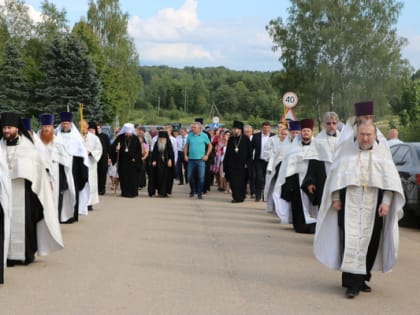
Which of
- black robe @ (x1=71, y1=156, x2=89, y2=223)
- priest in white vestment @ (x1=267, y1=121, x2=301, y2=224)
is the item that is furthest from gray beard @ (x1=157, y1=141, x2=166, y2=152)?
black robe @ (x1=71, y1=156, x2=89, y2=223)

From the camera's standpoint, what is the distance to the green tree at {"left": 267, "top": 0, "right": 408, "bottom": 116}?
54.0 metres

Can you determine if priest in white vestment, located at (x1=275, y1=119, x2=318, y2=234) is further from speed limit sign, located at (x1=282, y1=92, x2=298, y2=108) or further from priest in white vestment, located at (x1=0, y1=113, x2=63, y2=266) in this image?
speed limit sign, located at (x1=282, y1=92, x2=298, y2=108)

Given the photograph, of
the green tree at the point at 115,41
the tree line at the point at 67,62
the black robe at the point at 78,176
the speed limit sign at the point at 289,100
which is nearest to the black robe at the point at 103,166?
the speed limit sign at the point at 289,100

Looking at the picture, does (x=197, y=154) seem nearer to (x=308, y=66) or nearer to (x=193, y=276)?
(x=193, y=276)

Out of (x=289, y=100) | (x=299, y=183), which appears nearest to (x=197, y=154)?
(x=289, y=100)

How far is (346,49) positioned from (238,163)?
37698 mm

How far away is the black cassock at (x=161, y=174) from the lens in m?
20.4

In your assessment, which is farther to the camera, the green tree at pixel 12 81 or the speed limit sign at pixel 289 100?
the green tree at pixel 12 81

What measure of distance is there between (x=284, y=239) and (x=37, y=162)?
14.4ft

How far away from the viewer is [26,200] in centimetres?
902

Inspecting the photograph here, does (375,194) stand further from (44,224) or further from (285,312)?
(44,224)

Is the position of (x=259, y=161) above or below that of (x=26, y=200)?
below

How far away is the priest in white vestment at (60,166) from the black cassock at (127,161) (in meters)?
7.15

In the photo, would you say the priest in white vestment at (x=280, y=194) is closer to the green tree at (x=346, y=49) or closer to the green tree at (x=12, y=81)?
the green tree at (x=346, y=49)
